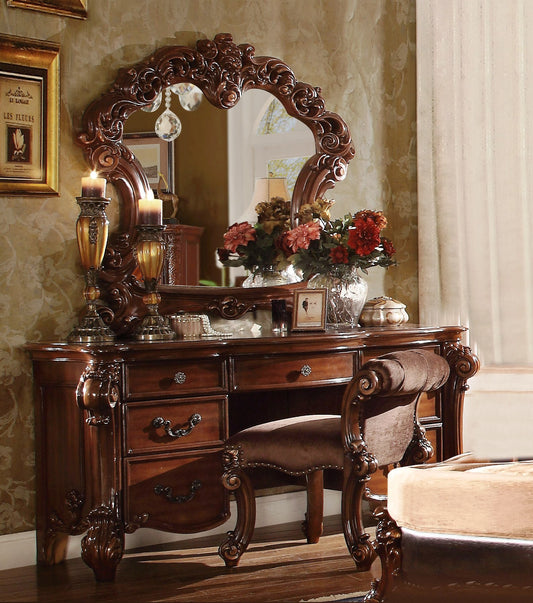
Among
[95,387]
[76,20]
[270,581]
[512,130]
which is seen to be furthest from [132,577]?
[512,130]

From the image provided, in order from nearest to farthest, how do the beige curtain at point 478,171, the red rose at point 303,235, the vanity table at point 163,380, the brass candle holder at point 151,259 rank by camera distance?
1. the vanity table at point 163,380
2. the brass candle holder at point 151,259
3. the red rose at point 303,235
4. the beige curtain at point 478,171

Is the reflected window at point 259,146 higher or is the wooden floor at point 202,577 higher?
the reflected window at point 259,146

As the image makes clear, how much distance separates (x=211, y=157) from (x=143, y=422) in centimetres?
116

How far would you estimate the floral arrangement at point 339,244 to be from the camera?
3566mm

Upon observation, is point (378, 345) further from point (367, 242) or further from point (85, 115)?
point (85, 115)

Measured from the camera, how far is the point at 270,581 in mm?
2988

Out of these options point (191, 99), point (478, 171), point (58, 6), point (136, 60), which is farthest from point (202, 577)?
point (478, 171)

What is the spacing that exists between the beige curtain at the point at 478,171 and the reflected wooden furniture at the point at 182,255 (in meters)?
1.18

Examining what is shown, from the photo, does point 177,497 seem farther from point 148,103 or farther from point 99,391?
point 148,103

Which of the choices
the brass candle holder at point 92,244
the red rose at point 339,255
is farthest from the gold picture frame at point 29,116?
the red rose at point 339,255

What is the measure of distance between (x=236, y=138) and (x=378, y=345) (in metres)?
0.99

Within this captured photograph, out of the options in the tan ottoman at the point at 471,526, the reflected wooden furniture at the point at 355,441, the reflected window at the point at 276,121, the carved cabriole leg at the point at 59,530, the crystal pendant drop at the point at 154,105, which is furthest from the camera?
the reflected window at the point at 276,121

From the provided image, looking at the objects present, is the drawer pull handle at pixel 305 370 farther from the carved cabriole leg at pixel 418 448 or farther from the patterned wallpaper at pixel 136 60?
Result: the patterned wallpaper at pixel 136 60

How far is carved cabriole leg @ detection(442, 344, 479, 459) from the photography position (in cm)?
369
